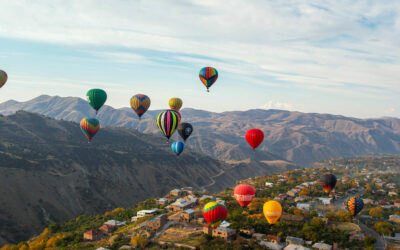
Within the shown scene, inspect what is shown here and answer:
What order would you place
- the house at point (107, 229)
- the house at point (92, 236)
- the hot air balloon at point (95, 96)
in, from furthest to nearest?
1. the hot air balloon at point (95, 96)
2. the house at point (107, 229)
3. the house at point (92, 236)

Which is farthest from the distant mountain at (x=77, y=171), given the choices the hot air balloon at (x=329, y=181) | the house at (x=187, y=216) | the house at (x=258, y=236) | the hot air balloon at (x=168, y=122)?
the hot air balloon at (x=329, y=181)

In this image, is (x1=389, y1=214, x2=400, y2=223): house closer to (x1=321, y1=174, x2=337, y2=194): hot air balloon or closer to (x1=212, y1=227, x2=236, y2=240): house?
(x1=321, y1=174, x2=337, y2=194): hot air balloon

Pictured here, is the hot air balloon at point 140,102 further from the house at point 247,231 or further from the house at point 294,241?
the house at point 294,241

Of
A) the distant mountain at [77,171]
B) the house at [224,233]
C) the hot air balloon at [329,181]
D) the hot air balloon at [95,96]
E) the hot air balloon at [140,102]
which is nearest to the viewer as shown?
the house at [224,233]

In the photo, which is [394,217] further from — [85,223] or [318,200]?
[85,223]

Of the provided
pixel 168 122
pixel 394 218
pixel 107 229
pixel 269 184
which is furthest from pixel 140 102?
pixel 394 218

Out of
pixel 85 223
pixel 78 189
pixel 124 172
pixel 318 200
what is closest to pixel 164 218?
pixel 85 223

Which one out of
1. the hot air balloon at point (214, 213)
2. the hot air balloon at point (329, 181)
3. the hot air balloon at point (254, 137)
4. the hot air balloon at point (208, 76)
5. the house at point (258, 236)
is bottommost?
the house at point (258, 236)

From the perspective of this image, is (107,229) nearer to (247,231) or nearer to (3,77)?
(247,231)

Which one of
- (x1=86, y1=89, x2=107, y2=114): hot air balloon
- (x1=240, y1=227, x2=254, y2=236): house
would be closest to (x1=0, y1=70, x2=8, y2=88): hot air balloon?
(x1=86, y1=89, x2=107, y2=114): hot air balloon
